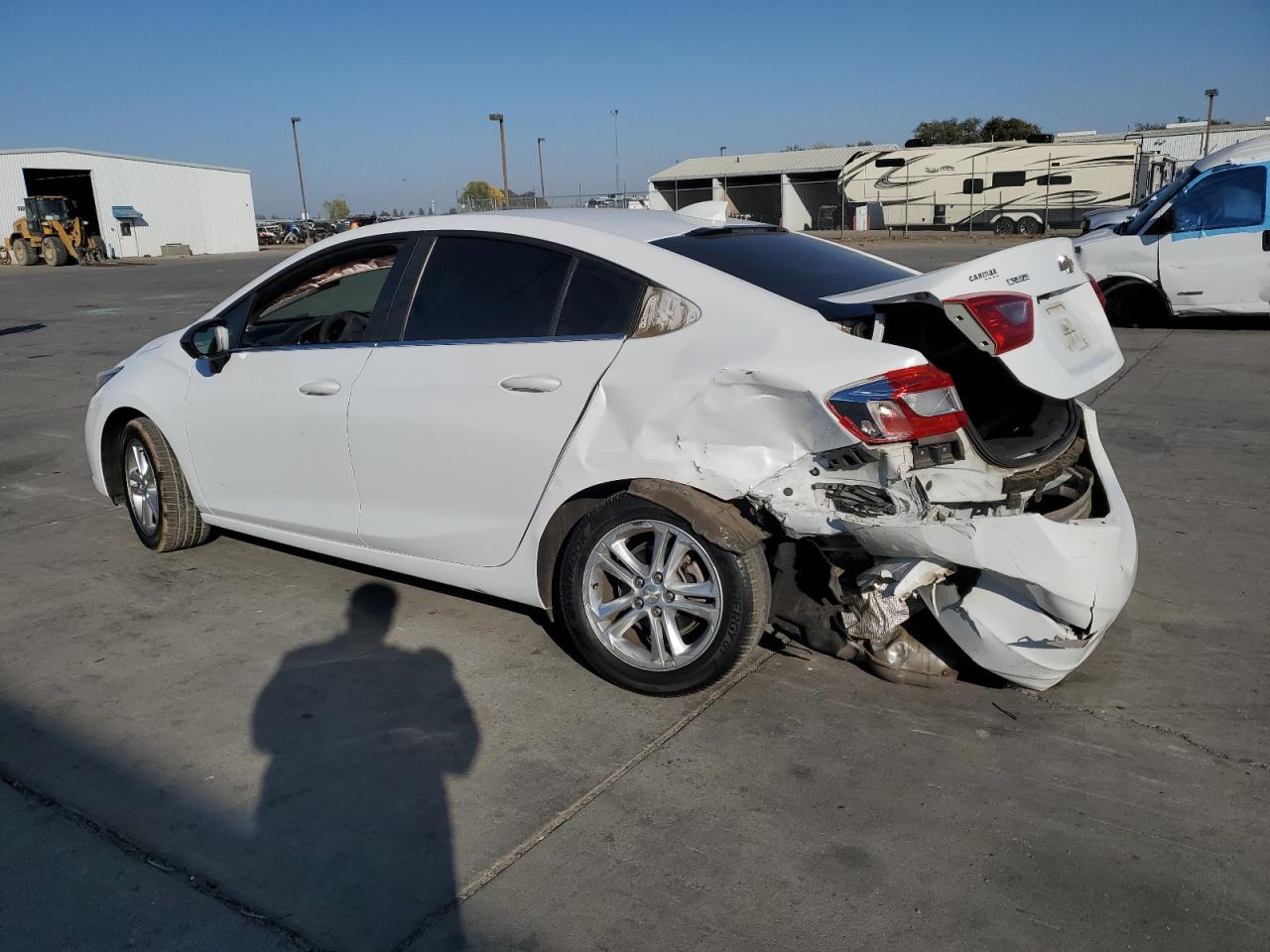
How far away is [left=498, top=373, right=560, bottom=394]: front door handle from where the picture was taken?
3559 mm

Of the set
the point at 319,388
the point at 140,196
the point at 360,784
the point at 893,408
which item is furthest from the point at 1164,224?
the point at 140,196

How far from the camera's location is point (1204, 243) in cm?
1136

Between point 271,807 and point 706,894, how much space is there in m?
1.34

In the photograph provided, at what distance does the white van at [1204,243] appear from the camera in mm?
11086

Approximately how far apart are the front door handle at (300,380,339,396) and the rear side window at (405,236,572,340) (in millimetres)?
406

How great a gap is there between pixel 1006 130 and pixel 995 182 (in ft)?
113

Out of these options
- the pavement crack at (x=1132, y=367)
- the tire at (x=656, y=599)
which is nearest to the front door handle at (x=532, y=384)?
the tire at (x=656, y=599)

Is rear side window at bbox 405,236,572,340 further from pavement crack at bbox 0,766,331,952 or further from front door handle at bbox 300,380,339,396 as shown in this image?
pavement crack at bbox 0,766,331,952

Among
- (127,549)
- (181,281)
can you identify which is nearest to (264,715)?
(127,549)

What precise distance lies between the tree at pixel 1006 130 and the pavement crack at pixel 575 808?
234 ft

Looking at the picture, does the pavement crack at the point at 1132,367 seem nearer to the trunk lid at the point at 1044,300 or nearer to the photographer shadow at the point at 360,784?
the trunk lid at the point at 1044,300

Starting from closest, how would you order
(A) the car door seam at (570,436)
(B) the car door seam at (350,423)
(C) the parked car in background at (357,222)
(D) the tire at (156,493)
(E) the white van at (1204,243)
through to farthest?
(A) the car door seam at (570,436) → (B) the car door seam at (350,423) → (C) the parked car in background at (357,222) → (D) the tire at (156,493) → (E) the white van at (1204,243)

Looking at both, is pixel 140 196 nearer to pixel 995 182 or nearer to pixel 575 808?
pixel 995 182

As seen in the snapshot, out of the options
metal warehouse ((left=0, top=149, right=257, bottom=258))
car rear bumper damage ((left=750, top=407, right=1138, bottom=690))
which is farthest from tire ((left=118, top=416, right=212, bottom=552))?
metal warehouse ((left=0, top=149, right=257, bottom=258))
